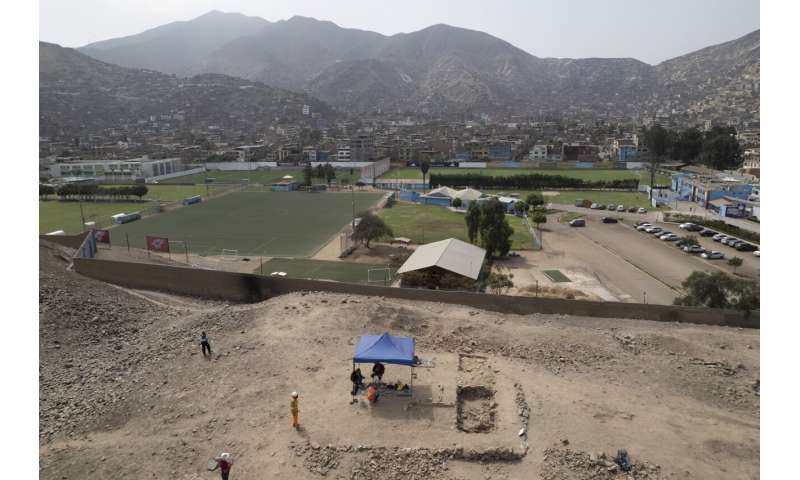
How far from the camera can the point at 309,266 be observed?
2869 cm

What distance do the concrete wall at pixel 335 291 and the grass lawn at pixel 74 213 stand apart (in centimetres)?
2024

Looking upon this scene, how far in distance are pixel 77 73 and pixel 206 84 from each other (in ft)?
141

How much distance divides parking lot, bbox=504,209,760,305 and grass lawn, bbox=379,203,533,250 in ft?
6.22

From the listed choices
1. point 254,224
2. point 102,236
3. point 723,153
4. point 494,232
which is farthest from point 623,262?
point 723,153

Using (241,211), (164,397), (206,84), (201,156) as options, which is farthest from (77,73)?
(164,397)

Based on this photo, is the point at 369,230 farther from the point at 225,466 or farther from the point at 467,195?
the point at 225,466

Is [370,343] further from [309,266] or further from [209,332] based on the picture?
[309,266]

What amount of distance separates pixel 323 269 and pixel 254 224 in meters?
16.4

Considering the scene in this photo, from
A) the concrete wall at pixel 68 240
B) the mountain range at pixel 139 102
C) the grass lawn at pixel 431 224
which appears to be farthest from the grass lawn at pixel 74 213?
the mountain range at pixel 139 102

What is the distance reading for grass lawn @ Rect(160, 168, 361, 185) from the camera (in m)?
76.3

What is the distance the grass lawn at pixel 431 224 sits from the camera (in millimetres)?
35906

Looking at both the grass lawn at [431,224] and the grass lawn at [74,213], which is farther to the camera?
the grass lawn at [74,213]

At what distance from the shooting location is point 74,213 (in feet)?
160

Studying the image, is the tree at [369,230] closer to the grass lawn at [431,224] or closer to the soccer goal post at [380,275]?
the grass lawn at [431,224]
